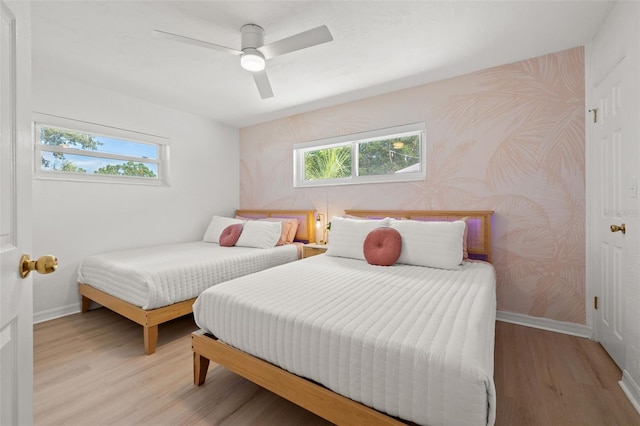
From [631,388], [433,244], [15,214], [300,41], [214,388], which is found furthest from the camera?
[433,244]

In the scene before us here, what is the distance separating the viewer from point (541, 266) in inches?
93.0

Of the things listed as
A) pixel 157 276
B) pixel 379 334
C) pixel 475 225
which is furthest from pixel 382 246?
pixel 157 276

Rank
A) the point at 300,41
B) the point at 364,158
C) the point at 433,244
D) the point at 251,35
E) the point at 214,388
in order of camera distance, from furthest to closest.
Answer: the point at 364,158 → the point at 433,244 → the point at 251,35 → the point at 300,41 → the point at 214,388

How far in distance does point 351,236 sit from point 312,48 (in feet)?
5.35

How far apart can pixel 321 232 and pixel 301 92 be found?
169 centimetres

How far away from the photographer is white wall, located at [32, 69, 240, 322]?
2.62 metres

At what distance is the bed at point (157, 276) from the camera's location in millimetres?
2062

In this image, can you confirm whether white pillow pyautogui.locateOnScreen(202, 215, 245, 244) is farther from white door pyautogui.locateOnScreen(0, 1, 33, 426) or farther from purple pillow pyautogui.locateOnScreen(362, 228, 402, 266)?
white door pyautogui.locateOnScreen(0, 1, 33, 426)

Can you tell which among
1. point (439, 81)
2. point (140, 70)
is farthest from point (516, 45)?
point (140, 70)

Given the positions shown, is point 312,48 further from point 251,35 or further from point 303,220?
point 303,220

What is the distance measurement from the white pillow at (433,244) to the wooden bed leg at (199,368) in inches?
62.6

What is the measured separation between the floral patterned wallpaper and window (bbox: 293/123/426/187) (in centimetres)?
12

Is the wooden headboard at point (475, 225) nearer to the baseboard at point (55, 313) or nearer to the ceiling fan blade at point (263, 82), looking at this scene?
the ceiling fan blade at point (263, 82)

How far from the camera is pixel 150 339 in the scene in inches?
79.4
